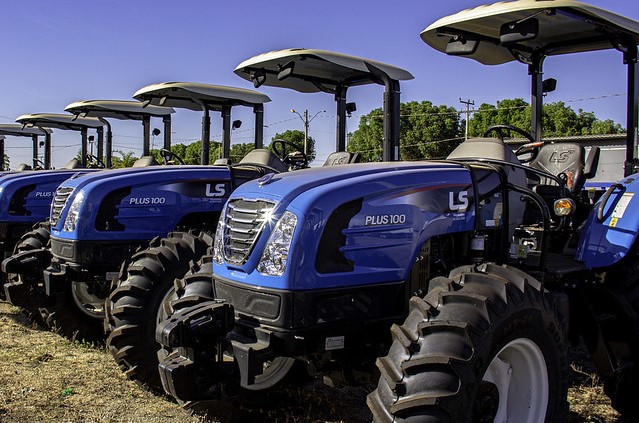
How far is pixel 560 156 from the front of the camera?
5.85 m

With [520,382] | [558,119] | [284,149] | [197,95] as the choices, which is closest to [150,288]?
[520,382]

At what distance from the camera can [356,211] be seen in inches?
143

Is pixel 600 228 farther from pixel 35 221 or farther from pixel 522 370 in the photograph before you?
pixel 35 221

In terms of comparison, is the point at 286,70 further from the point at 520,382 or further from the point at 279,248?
the point at 520,382

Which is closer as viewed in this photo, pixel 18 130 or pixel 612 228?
pixel 612 228

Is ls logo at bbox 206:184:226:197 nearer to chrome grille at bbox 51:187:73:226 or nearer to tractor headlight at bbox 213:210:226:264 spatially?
chrome grille at bbox 51:187:73:226

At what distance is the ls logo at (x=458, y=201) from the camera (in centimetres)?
398

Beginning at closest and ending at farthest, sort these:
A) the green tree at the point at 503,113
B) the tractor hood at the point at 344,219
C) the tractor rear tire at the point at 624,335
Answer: the tractor hood at the point at 344,219 → the tractor rear tire at the point at 624,335 → the green tree at the point at 503,113

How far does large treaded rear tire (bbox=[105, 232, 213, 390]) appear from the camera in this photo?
5.15 metres

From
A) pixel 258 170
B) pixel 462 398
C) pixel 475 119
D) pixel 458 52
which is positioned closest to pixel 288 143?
pixel 258 170

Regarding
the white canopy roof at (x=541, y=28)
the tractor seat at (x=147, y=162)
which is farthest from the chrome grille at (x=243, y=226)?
the tractor seat at (x=147, y=162)

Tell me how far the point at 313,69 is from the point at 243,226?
116 inches

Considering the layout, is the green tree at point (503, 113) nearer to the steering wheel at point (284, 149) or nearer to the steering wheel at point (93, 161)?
the steering wheel at point (93, 161)

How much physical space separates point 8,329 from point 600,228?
6.44 metres
